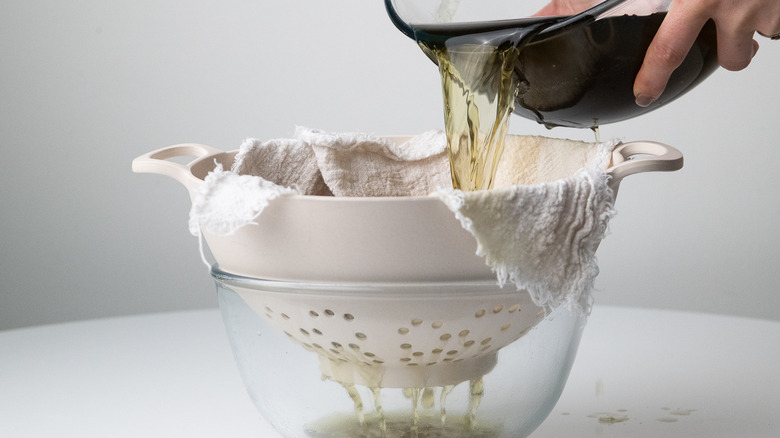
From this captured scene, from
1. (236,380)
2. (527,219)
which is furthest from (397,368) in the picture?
(236,380)

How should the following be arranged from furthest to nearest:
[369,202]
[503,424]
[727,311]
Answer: [727,311]
[503,424]
[369,202]

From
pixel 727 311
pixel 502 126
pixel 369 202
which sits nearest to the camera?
pixel 369 202

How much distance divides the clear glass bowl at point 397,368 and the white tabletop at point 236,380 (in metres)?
0.09

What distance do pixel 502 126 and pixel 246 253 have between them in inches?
13.3

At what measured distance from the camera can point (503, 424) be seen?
2.94 ft

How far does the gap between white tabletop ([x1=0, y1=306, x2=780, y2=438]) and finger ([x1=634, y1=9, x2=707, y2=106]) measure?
325 mm

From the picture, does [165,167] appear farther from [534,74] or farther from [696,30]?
[696,30]

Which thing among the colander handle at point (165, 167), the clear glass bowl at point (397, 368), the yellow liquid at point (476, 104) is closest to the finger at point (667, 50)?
the yellow liquid at point (476, 104)

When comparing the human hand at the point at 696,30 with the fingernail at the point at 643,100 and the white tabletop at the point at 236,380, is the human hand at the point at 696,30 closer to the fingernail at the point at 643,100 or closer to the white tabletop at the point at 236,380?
the fingernail at the point at 643,100

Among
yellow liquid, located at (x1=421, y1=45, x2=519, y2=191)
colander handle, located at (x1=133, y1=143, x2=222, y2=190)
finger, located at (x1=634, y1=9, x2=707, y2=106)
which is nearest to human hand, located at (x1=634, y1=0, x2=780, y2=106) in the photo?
finger, located at (x1=634, y1=9, x2=707, y2=106)

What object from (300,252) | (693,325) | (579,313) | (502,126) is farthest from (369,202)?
(693,325)

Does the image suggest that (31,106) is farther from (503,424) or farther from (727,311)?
(503,424)

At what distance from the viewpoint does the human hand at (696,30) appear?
92 cm

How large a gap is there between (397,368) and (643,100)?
1.18 ft
